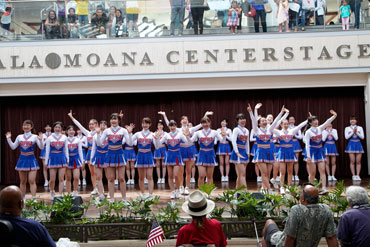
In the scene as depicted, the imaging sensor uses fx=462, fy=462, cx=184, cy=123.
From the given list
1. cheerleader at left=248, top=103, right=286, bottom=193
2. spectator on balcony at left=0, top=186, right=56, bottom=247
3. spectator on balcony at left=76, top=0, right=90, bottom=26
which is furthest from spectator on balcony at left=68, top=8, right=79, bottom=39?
spectator on balcony at left=0, top=186, right=56, bottom=247

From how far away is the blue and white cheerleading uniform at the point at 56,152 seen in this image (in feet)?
33.3

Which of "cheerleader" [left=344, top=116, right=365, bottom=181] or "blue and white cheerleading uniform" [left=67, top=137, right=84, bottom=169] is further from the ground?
"blue and white cheerleading uniform" [left=67, top=137, right=84, bottom=169]

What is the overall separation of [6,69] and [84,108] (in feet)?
8.90

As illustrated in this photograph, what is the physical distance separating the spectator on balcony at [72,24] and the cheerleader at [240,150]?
22.0 ft

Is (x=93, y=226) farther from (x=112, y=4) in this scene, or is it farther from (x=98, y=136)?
(x=112, y=4)

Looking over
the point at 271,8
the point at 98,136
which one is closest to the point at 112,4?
the point at 271,8

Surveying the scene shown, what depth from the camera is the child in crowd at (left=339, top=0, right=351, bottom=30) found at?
13.7 m

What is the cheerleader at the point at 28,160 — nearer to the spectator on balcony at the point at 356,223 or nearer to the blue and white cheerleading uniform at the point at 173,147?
the blue and white cheerleading uniform at the point at 173,147

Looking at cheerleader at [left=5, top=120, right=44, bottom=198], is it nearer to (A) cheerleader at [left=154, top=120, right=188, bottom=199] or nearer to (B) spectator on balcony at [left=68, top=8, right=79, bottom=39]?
(A) cheerleader at [left=154, top=120, right=188, bottom=199]

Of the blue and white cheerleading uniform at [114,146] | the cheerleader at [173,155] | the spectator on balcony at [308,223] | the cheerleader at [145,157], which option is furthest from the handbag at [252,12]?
the spectator on balcony at [308,223]

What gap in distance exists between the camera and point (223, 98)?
15.3m

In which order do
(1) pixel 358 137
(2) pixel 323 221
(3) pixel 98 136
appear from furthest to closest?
(1) pixel 358 137, (3) pixel 98 136, (2) pixel 323 221

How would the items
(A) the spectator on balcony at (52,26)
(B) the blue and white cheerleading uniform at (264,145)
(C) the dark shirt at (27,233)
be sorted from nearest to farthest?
(C) the dark shirt at (27,233), (B) the blue and white cheerleading uniform at (264,145), (A) the spectator on balcony at (52,26)

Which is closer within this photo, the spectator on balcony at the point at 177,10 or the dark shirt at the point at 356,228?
the dark shirt at the point at 356,228
